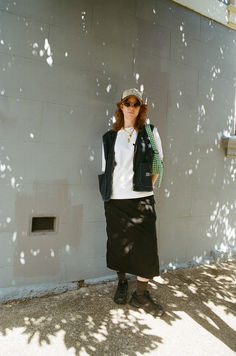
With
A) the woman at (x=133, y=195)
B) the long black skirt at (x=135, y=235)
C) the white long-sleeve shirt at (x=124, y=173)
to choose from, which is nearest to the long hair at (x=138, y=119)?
the woman at (x=133, y=195)

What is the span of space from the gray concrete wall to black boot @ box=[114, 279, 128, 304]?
1.36ft

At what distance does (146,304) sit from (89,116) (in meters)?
2.15

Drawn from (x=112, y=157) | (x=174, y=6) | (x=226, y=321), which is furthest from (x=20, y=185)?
(x=174, y=6)

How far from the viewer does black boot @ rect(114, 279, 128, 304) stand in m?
3.05

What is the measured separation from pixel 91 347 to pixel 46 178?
1695 millimetres

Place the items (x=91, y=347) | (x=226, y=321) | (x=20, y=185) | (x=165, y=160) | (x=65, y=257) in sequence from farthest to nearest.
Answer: (x=165, y=160), (x=65, y=257), (x=20, y=185), (x=226, y=321), (x=91, y=347)

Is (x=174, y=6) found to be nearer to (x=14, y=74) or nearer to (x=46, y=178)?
(x=14, y=74)

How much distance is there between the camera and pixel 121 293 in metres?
3.13

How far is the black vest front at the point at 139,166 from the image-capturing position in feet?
9.41

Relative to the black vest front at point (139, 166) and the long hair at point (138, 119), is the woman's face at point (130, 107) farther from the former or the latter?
the black vest front at point (139, 166)

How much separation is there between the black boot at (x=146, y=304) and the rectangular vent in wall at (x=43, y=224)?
1164 millimetres

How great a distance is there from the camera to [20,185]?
301cm

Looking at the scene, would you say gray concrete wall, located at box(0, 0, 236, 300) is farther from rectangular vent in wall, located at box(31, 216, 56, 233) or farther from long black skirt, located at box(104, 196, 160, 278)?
long black skirt, located at box(104, 196, 160, 278)

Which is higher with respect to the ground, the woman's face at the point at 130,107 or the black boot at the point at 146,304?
the woman's face at the point at 130,107
